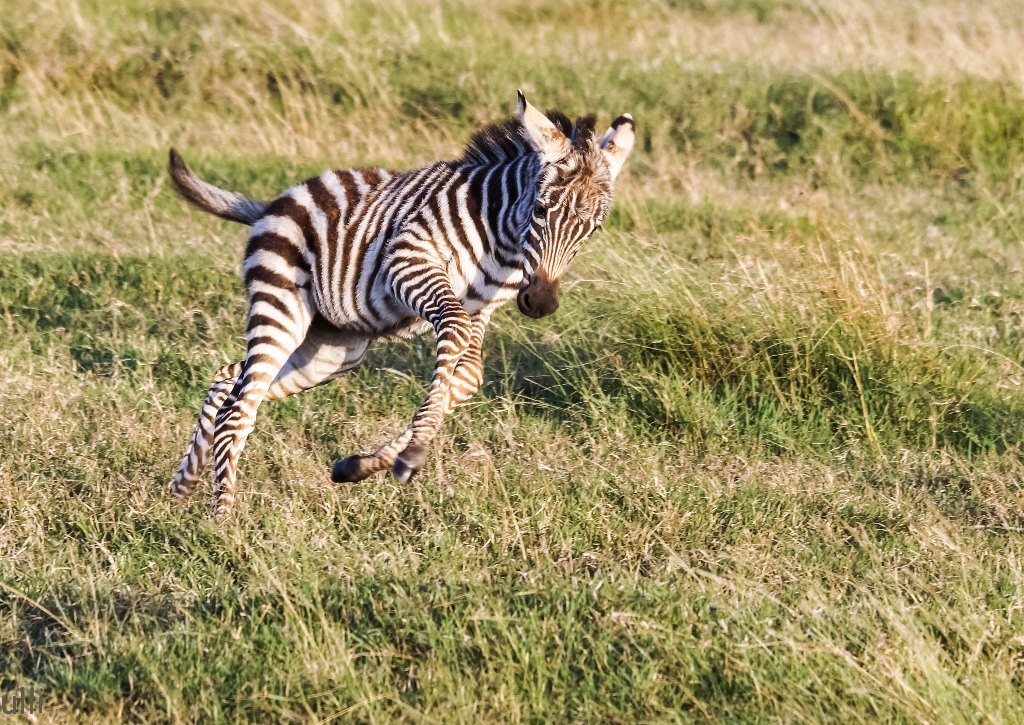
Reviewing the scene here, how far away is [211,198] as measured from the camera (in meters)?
6.77

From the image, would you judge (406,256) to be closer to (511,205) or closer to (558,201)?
(511,205)

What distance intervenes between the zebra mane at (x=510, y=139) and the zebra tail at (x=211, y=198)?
1053 mm

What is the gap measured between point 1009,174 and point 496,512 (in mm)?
7360

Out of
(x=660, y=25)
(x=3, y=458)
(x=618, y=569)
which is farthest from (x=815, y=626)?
(x=660, y=25)

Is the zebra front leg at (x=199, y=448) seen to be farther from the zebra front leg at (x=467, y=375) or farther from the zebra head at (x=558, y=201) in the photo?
the zebra head at (x=558, y=201)

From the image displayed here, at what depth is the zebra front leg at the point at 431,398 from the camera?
5.61 meters

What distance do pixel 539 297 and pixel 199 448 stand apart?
183 centimetres

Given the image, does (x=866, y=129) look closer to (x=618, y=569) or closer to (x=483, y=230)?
(x=483, y=230)

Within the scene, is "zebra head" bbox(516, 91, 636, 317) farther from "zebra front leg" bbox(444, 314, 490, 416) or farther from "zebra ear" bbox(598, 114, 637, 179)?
"zebra front leg" bbox(444, 314, 490, 416)

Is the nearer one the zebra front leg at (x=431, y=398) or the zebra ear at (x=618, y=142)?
the zebra front leg at (x=431, y=398)

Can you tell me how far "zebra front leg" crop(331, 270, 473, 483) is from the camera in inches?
221

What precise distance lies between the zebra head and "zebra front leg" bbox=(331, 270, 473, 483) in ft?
1.01

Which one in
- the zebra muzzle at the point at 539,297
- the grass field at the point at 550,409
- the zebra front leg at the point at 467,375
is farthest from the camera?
the zebra front leg at the point at 467,375

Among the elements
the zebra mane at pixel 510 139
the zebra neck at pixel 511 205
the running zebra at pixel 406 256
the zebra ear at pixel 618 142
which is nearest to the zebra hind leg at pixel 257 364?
the running zebra at pixel 406 256
